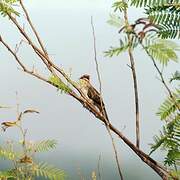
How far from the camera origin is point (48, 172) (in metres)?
2.21

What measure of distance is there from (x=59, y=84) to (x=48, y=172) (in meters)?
0.64

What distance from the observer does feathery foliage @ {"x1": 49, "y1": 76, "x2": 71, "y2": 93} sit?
1669 millimetres

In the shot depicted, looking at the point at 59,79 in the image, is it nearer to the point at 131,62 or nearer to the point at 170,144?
the point at 131,62

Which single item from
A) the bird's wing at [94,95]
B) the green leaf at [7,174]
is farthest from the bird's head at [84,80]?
the green leaf at [7,174]

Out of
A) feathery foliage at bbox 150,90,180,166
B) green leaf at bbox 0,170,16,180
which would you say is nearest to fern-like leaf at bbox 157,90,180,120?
feathery foliage at bbox 150,90,180,166

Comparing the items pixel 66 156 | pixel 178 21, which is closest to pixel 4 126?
pixel 178 21

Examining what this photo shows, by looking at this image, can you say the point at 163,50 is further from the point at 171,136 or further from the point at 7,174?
the point at 7,174

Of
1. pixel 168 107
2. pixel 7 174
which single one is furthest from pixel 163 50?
pixel 7 174

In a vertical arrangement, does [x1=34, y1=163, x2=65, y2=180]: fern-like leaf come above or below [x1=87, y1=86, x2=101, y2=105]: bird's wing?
below

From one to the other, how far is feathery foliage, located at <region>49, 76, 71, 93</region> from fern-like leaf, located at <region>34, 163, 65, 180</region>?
511 millimetres

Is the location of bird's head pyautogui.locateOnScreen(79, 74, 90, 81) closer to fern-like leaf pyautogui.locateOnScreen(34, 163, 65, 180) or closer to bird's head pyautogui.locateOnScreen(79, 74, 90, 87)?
bird's head pyautogui.locateOnScreen(79, 74, 90, 87)

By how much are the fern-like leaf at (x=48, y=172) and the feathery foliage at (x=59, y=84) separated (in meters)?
0.51

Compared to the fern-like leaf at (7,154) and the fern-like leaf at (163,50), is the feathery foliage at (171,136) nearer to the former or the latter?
the fern-like leaf at (163,50)

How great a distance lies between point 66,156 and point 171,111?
151826 millimetres
